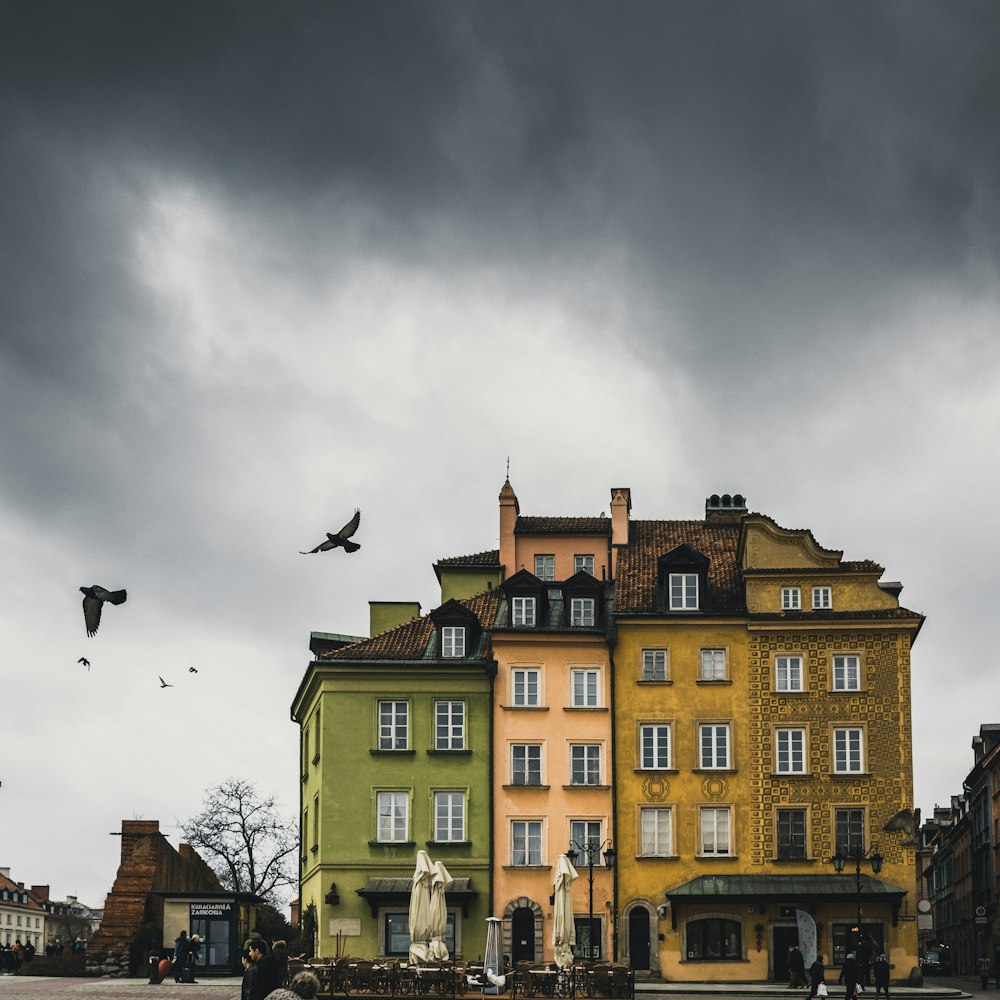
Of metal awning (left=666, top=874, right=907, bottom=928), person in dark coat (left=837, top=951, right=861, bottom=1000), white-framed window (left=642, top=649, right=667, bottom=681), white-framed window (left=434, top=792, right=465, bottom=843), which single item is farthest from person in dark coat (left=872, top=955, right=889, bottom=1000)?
white-framed window (left=434, top=792, right=465, bottom=843)

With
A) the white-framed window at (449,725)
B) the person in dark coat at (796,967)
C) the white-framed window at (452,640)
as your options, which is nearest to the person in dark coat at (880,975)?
the person in dark coat at (796,967)

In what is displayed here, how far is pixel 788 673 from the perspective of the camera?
54.4m

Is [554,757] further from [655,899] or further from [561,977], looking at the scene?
[561,977]

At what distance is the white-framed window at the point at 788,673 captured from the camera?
5434 centimetres

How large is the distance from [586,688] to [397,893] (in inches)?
355

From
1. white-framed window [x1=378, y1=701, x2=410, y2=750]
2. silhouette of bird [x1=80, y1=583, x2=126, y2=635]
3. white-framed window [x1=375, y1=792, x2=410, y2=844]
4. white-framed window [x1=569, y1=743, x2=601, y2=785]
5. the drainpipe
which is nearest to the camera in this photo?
silhouette of bird [x1=80, y1=583, x2=126, y2=635]

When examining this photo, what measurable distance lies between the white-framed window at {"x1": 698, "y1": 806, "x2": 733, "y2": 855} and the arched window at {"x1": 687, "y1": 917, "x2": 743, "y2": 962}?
2186 millimetres

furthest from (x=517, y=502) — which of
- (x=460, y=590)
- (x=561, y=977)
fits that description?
(x=561, y=977)

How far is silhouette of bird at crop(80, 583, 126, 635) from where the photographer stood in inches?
1160

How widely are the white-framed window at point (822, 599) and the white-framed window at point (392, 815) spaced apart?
14.8 meters

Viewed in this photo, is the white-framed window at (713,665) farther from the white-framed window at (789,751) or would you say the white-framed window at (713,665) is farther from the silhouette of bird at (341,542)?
the silhouette of bird at (341,542)

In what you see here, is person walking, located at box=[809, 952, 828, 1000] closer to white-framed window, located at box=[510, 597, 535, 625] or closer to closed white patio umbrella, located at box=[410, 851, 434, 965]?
closed white patio umbrella, located at box=[410, 851, 434, 965]

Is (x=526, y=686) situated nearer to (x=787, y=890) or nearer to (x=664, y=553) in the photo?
(x=664, y=553)

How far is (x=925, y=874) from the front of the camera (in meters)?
115
